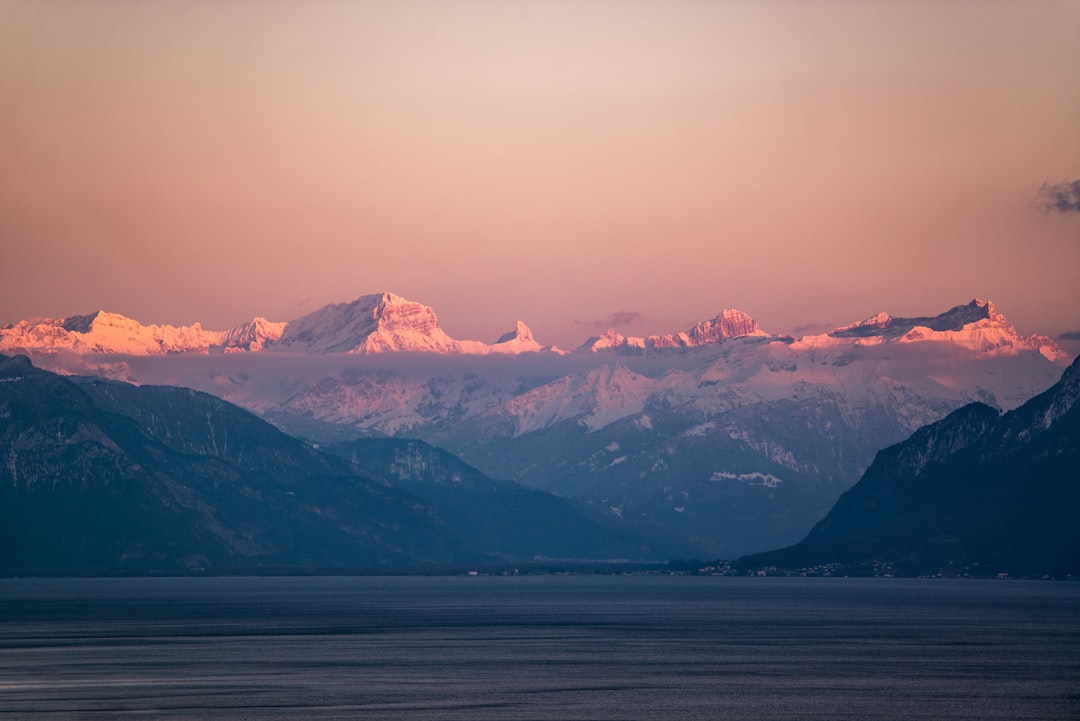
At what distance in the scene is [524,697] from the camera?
195m

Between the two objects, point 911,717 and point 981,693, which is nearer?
point 911,717

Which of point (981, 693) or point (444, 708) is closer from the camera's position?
point (444, 708)

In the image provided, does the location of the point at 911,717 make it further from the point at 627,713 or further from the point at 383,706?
the point at 383,706

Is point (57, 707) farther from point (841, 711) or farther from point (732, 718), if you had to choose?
point (841, 711)

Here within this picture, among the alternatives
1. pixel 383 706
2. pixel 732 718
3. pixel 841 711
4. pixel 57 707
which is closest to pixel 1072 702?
pixel 841 711

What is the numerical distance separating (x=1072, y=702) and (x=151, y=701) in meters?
98.7

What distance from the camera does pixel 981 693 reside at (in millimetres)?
199500

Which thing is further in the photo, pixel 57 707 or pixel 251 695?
pixel 251 695

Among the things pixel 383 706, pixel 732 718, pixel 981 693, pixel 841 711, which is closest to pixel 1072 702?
pixel 981 693

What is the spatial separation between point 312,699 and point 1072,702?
268 feet

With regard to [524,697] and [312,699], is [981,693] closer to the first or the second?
[524,697]

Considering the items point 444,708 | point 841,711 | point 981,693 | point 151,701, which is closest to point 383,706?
point 444,708

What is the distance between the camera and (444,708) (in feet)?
607

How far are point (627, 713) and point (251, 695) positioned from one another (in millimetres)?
43142
